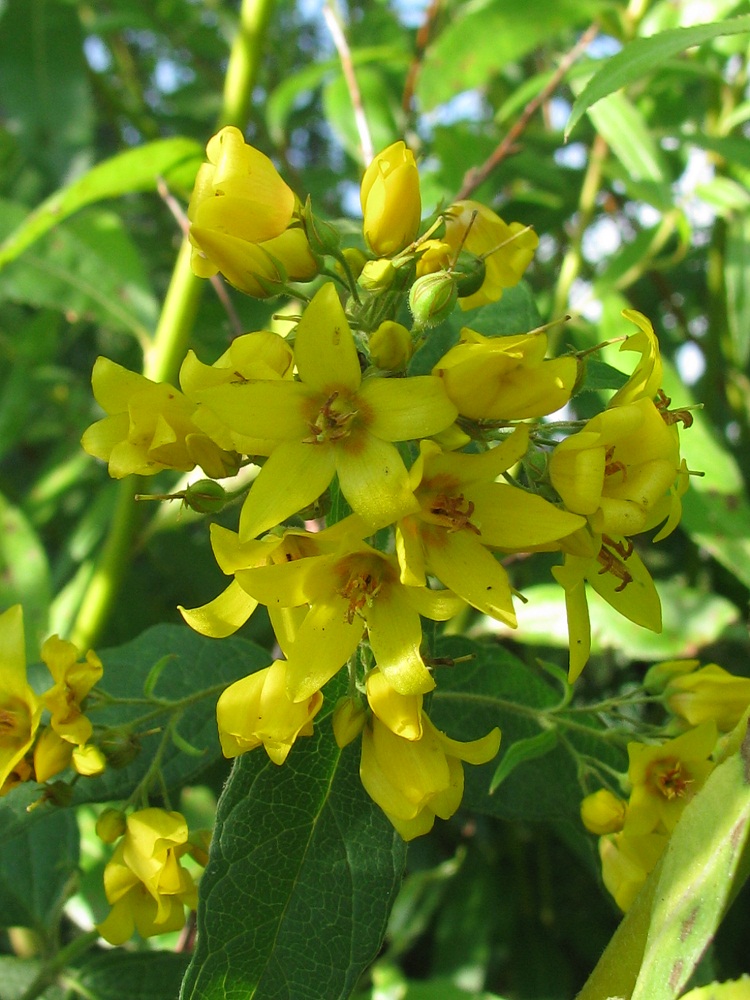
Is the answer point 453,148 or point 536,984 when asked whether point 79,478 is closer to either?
point 453,148

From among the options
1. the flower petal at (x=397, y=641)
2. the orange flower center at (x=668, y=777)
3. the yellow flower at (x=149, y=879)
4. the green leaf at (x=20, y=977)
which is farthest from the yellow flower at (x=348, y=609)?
the green leaf at (x=20, y=977)

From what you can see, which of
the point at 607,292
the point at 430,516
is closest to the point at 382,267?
the point at 430,516

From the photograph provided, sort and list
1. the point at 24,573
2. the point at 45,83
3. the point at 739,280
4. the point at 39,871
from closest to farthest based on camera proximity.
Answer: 1. the point at 39,871
2. the point at 739,280
3. the point at 24,573
4. the point at 45,83

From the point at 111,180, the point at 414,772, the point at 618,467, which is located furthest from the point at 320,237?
the point at 111,180

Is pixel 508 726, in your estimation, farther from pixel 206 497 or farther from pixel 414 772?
pixel 206 497

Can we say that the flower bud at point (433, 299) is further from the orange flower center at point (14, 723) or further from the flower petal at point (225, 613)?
the orange flower center at point (14, 723)

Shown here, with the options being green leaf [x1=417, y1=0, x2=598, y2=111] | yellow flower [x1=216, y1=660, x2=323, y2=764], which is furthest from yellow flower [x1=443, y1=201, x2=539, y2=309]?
green leaf [x1=417, y1=0, x2=598, y2=111]
